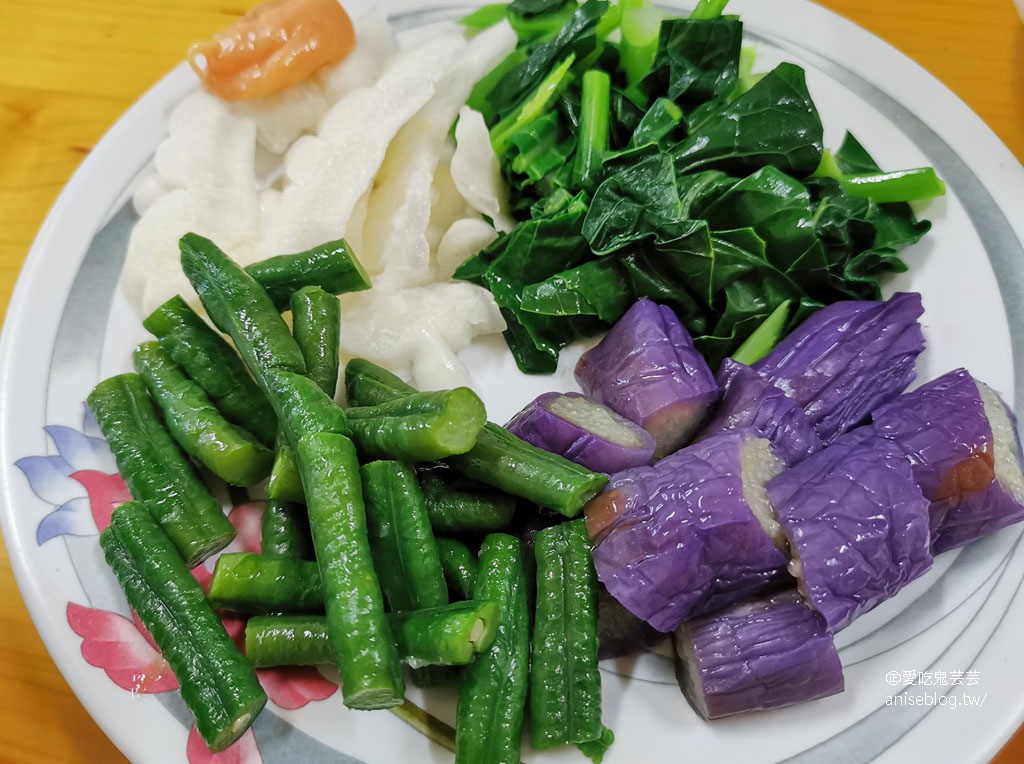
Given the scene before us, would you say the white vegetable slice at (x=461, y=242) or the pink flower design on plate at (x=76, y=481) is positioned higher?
the white vegetable slice at (x=461, y=242)

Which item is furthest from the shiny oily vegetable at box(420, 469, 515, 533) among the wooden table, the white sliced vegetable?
the wooden table

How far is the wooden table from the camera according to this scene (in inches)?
125

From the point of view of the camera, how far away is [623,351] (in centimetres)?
230

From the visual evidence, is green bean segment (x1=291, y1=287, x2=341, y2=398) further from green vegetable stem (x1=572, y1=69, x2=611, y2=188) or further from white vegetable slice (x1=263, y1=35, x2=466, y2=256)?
green vegetable stem (x1=572, y1=69, x2=611, y2=188)

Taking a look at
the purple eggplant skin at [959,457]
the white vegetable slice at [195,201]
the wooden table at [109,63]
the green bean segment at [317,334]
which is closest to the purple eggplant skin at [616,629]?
the purple eggplant skin at [959,457]

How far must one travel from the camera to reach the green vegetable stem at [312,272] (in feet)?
7.31

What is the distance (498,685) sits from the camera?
1742mm

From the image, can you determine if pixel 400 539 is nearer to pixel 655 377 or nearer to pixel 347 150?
pixel 655 377

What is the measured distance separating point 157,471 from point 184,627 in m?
0.46

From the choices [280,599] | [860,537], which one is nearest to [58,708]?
[280,599]

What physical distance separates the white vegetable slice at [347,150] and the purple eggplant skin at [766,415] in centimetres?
132

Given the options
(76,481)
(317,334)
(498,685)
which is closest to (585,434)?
(498,685)

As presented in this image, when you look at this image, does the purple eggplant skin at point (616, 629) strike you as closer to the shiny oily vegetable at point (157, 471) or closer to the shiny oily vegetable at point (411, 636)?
the shiny oily vegetable at point (411, 636)

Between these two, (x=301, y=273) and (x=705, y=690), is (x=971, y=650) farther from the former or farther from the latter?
(x=301, y=273)
